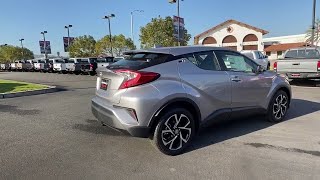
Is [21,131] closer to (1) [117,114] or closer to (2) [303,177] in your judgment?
(1) [117,114]

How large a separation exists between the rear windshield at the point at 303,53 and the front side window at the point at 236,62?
8.32m

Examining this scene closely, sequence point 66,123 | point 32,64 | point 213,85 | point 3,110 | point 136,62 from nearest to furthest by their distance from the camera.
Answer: point 136,62 → point 213,85 → point 66,123 → point 3,110 → point 32,64

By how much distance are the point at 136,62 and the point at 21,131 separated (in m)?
3.01

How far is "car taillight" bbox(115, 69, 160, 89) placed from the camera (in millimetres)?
Result: 4434

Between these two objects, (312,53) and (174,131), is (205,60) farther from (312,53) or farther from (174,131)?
(312,53)

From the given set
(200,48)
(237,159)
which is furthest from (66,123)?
(237,159)

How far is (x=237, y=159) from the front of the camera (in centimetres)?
449

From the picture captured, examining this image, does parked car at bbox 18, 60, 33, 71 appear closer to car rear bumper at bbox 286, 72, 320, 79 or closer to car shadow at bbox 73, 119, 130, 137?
car rear bumper at bbox 286, 72, 320, 79

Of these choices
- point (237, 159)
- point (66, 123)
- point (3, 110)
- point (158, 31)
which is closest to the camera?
point (237, 159)

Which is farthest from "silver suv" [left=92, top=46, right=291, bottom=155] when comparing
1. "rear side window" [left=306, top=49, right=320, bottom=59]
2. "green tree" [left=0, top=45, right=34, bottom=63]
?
"green tree" [left=0, top=45, right=34, bottom=63]

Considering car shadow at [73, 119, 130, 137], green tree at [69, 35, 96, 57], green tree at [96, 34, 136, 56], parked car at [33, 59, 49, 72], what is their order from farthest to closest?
1. green tree at [69, 35, 96, 57]
2. green tree at [96, 34, 136, 56]
3. parked car at [33, 59, 49, 72]
4. car shadow at [73, 119, 130, 137]

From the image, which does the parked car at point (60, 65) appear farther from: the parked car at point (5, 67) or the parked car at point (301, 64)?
the parked car at point (301, 64)

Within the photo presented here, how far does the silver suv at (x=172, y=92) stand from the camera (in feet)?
14.6

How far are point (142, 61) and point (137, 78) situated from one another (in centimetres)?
43
